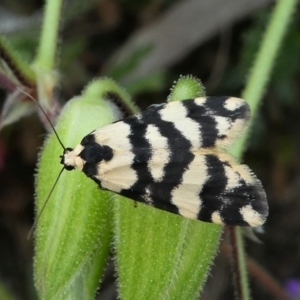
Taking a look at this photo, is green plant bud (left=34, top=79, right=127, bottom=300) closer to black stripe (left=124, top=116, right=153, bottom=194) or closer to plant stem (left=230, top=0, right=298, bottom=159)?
black stripe (left=124, top=116, right=153, bottom=194)

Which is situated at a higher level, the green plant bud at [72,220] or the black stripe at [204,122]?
the black stripe at [204,122]

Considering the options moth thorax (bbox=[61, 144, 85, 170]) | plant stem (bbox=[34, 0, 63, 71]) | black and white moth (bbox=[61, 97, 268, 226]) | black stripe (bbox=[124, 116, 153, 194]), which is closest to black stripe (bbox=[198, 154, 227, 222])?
black and white moth (bbox=[61, 97, 268, 226])

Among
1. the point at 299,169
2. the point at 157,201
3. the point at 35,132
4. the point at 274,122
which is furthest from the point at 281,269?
the point at 157,201

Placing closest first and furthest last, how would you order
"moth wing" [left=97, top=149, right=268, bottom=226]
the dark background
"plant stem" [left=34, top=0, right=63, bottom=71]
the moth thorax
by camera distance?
"moth wing" [left=97, top=149, right=268, bottom=226] → the moth thorax → "plant stem" [left=34, top=0, right=63, bottom=71] → the dark background

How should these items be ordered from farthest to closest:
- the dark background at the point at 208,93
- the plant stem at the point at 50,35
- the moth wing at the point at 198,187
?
the dark background at the point at 208,93 → the plant stem at the point at 50,35 → the moth wing at the point at 198,187

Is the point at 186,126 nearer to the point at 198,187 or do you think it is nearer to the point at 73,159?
the point at 198,187

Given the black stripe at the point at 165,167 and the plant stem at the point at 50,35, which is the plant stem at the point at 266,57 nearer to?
the black stripe at the point at 165,167

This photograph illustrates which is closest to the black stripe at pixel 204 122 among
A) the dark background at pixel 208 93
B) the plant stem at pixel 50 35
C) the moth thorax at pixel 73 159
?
the moth thorax at pixel 73 159

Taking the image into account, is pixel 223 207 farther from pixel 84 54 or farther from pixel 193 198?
pixel 84 54
